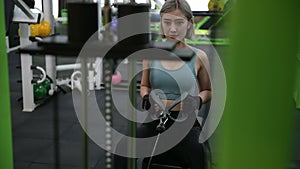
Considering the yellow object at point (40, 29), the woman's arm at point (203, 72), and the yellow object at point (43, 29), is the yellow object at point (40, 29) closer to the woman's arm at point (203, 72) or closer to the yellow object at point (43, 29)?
the yellow object at point (43, 29)

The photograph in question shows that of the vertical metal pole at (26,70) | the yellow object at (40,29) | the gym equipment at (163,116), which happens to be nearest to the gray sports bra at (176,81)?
the gym equipment at (163,116)

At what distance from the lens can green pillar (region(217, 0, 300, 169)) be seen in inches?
23.6

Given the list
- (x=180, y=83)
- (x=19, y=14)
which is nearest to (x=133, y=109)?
(x=180, y=83)

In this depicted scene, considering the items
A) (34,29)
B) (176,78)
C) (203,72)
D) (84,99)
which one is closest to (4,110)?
(84,99)

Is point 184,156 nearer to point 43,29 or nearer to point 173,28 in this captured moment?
point 173,28

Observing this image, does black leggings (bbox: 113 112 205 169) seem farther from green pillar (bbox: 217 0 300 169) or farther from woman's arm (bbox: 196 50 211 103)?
green pillar (bbox: 217 0 300 169)

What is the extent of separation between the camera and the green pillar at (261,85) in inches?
23.6

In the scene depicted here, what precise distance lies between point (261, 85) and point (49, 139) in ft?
7.89

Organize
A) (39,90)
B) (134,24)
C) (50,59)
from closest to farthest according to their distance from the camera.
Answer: (134,24) < (39,90) < (50,59)

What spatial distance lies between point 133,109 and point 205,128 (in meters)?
1.19

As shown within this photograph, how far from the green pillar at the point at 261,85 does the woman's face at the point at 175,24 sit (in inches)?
A: 45.1

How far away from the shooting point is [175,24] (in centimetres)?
178

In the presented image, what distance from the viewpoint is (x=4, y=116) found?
108 cm

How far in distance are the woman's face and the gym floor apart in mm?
778
